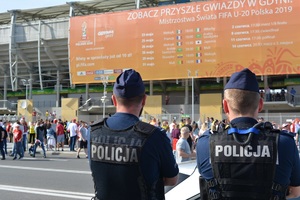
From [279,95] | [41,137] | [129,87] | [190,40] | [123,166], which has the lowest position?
[41,137]

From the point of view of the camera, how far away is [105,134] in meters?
2.60

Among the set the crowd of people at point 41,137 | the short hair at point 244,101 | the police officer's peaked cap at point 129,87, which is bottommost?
the crowd of people at point 41,137

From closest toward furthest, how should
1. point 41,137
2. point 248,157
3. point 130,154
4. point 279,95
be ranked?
1. point 248,157
2. point 130,154
3. point 41,137
4. point 279,95

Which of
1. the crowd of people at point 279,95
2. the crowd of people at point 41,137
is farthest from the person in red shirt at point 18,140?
the crowd of people at point 279,95

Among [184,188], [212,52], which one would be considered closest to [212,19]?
[212,52]

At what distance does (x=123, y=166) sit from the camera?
8.18 ft

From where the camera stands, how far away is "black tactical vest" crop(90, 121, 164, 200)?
2.46 metres

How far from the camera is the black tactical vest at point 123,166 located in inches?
96.9

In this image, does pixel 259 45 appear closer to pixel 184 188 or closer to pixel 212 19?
pixel 212 19

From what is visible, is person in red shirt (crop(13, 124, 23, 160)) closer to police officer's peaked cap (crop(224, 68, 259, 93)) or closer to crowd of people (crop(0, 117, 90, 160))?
crowd of people (crop(0, 117, 90, 160))

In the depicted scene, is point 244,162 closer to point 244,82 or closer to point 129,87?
point 244,82

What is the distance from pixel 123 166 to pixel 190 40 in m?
30.5

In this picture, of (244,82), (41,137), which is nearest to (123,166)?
(244,82)

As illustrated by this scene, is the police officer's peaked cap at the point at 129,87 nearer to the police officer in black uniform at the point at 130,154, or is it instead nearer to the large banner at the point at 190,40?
the police officer in black uniform at the point at 130,154
